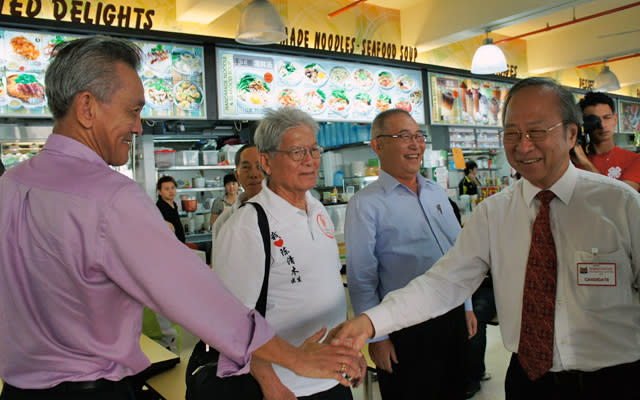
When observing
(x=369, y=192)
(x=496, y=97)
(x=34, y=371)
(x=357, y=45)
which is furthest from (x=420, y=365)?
(x=496, y=97)

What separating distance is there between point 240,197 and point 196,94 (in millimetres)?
2903

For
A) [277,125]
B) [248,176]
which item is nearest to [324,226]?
[277,125]

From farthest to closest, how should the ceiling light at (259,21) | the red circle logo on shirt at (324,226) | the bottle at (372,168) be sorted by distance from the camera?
1. the bottle at (372,168)
2. the ceiling light at (259,21)
3. the red circle logo on shirt at (324,226)

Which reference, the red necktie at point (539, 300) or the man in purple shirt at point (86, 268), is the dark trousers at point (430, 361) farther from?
the man in purple shirt at point (86, 268)

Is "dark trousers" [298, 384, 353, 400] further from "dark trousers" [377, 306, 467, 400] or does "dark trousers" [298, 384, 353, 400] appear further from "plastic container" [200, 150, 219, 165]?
"plastic container" [200, 150, 219, 165]

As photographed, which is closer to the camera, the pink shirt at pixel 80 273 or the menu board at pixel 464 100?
the pink shirt at pixel 80 273

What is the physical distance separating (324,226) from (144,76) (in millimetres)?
4201

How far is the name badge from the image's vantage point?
153cm

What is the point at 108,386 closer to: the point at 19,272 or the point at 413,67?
the point at 19,272

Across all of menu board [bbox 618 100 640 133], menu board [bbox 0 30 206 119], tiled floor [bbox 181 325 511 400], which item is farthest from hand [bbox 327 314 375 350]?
menu board [bbox 618 100 640 133]

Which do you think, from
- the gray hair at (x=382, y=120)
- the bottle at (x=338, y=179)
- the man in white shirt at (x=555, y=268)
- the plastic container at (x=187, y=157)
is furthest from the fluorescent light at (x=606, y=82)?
the man in white shirt at (x=555, y=268)

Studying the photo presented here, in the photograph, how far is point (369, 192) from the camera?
272 cm

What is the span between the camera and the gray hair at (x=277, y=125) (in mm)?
2201

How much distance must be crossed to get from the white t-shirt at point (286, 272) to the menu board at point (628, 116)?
526 inches
